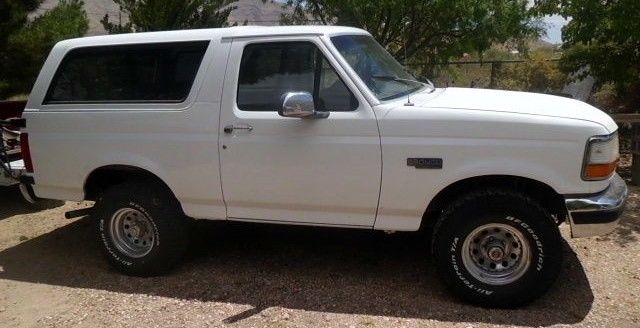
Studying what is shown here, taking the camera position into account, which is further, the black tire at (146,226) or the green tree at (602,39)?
the green tree at (602,39)

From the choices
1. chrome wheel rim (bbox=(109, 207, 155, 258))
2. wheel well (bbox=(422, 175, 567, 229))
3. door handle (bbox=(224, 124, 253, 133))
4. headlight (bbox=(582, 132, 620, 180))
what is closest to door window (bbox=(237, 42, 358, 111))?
door handle (bbox=(224, 124, 253, 133))

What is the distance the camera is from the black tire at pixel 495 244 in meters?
3.79

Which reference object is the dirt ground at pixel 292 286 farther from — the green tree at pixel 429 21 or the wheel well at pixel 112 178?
the green tree at pixel 429 21

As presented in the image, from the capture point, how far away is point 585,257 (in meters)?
4.81

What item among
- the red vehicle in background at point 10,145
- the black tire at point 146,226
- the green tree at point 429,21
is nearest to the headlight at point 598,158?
the black tire at point 146,226

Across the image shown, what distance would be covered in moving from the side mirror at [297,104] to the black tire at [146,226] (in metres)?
1.39

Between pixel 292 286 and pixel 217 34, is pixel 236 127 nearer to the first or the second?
pixel 217 34

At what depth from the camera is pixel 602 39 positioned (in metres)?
7.42

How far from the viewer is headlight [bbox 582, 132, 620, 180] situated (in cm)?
360

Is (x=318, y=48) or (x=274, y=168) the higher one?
(x=318, y=48)

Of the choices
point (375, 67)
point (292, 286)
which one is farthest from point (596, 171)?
point (292, 286)

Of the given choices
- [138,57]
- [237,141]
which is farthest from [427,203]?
[138,57]

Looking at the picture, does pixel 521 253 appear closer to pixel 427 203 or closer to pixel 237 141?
pixel 427 203

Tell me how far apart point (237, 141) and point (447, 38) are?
6.22 metres
